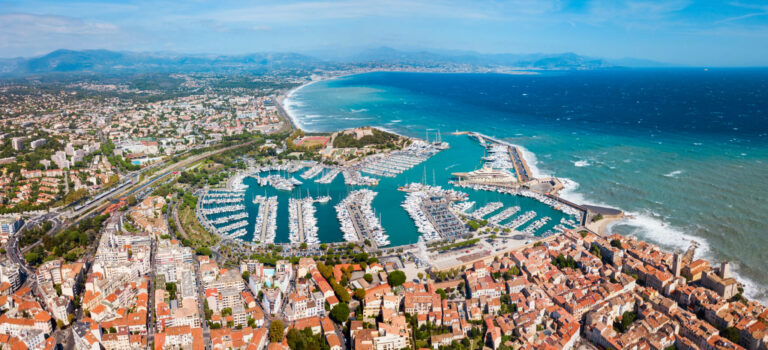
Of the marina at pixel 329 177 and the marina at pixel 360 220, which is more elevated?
the marina at pixel 329 177

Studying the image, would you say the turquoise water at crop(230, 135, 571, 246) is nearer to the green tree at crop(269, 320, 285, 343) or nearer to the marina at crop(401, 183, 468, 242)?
the marina at crop(401, 183, 468, 242)

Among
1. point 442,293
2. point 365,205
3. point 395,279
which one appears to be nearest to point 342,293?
point 395,279

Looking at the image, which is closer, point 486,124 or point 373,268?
point 373,268

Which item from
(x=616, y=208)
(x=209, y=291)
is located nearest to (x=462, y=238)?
(x=616, y=208)

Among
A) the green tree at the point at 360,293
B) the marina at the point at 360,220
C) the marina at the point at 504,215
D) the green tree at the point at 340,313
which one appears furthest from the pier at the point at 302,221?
the marina at the point at 504,215

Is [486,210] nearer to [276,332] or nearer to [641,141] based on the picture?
[276,332]

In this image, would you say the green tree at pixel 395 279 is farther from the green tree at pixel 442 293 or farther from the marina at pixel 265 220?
the marina at pixel 265 220

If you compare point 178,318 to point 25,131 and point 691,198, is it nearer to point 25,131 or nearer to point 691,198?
point 691,198
